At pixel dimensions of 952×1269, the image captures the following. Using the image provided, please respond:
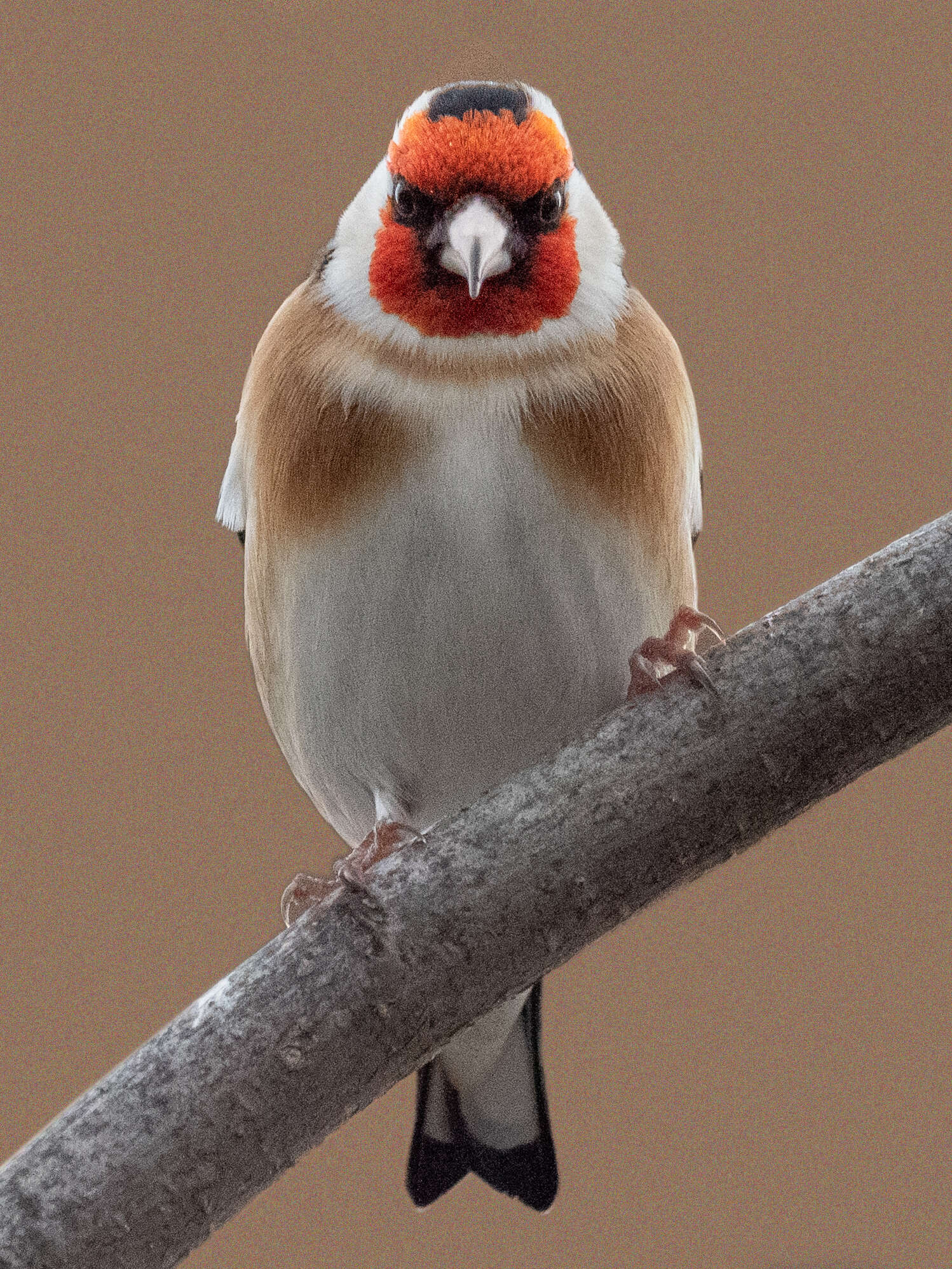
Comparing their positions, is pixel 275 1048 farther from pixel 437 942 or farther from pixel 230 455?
pixel 230 455

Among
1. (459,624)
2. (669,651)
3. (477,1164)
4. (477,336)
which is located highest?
(477,336)

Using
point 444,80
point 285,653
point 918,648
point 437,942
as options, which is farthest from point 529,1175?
point 444,80

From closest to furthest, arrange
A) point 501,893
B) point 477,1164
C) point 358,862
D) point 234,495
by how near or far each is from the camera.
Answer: point 501,893
point 358,862
point 234,495
point 477,1164

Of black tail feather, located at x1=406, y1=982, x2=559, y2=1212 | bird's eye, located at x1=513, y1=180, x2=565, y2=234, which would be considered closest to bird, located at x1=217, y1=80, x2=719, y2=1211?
bird's eye, located at x1=513, y1=180, x2=565, y2=234

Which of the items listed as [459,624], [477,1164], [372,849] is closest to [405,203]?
[459,624]

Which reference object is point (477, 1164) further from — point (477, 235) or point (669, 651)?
point (477, 235)

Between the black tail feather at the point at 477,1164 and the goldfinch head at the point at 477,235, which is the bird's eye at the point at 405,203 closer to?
the goldfinch head at the point at 477,235

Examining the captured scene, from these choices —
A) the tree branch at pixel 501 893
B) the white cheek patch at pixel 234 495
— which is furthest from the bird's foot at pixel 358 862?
the white cheek patch at pixel 234 495

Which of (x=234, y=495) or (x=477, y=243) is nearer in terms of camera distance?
(x=477, y=243)
